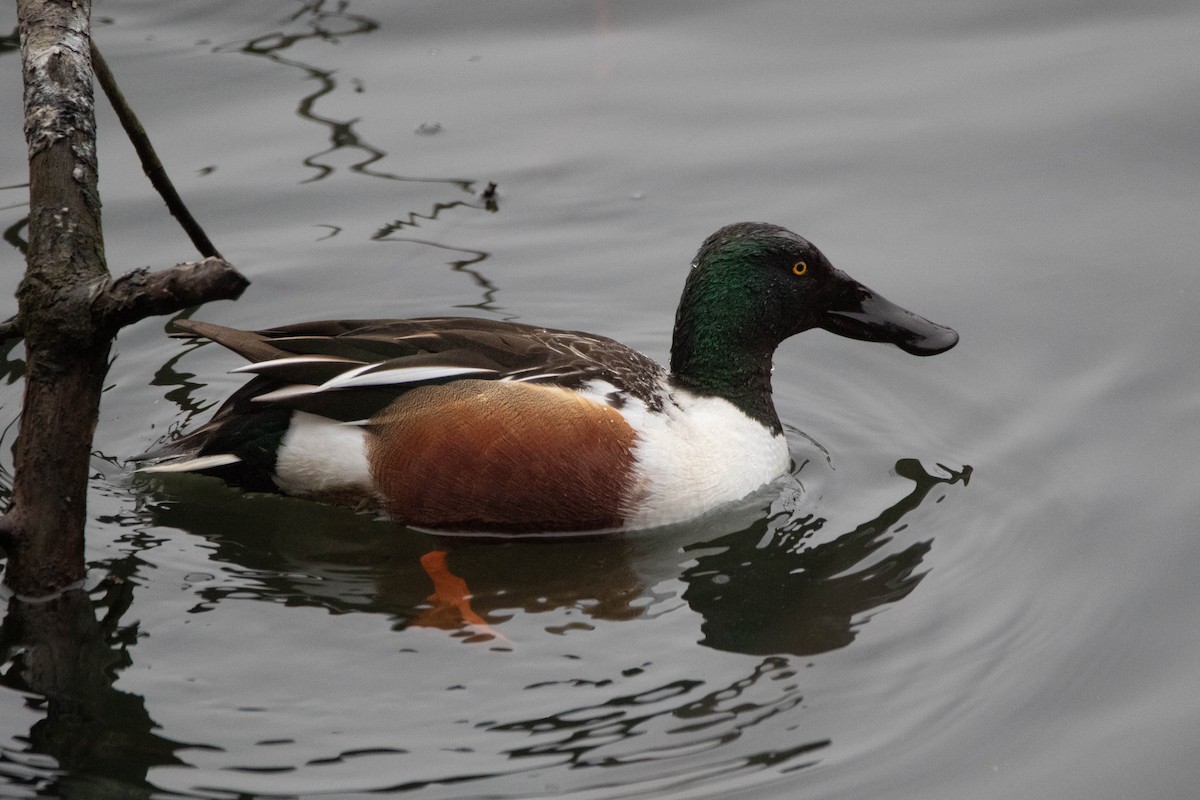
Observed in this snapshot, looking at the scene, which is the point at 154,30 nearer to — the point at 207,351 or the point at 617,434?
the point at 207,351

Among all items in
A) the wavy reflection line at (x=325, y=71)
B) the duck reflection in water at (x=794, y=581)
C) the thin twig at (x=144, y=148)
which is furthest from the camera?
the wavy reflection line at (x=325, y=71)

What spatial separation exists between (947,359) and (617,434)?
6.62 feet

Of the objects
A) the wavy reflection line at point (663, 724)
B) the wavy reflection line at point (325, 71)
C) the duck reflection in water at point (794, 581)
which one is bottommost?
the wavy reflection line at point (663, 724)

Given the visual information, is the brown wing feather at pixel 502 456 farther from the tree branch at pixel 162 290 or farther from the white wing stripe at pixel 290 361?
the tree branch at pixel 162 290

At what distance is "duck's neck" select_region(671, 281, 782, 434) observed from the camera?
19.5 ft

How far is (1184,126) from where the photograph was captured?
8.20m

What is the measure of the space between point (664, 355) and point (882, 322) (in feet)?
3.85

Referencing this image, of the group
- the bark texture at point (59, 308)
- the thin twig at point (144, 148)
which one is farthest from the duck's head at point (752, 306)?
the bark texture at point (59, 308)

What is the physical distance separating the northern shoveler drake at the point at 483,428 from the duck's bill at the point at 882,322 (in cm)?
33

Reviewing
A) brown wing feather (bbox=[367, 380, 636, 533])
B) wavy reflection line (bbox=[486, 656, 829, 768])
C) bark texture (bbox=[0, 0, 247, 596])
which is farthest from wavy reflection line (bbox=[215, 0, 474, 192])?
wavy reflection line (bbox=[486, 656, 829, 768])

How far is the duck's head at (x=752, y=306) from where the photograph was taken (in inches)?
234

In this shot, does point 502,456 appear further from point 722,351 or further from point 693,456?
point 722,351

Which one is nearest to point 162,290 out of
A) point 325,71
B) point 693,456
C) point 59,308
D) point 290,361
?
point 59,308

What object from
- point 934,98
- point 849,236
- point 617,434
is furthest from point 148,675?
point 934,98
